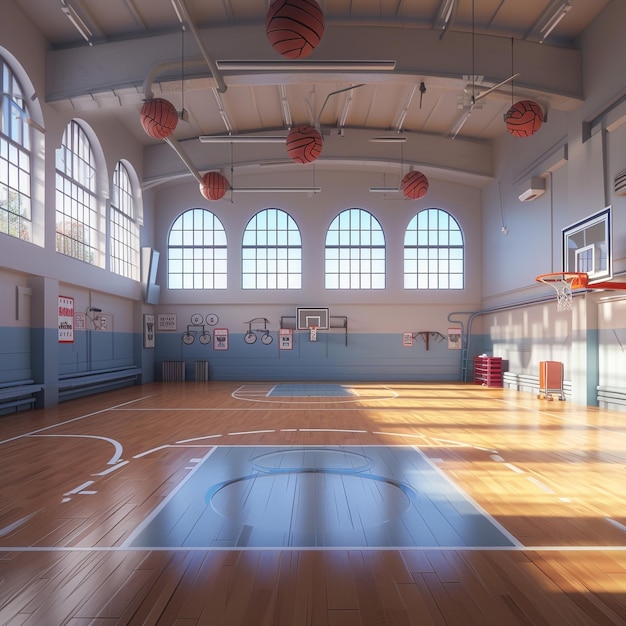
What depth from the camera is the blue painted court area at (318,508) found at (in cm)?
306

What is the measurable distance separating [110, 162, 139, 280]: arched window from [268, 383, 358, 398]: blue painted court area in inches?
204

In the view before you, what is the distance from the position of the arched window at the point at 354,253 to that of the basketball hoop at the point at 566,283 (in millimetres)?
6267

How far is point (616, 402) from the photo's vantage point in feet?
27.7

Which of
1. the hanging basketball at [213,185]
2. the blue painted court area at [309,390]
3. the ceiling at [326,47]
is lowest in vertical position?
the blue painted court area at [309,390]

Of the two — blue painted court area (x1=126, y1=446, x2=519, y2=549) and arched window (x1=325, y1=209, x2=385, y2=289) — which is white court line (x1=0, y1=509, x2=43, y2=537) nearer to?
blue painted court area (x1=126, y1=446, x2=519, y2=549)

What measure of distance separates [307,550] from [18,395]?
7.18 meters

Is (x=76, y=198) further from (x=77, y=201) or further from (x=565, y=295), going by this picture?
(x=565, y=295)

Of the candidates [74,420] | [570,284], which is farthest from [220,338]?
[570,284]

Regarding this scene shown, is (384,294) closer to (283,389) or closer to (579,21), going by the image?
(283,389)

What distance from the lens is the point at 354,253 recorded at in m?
15.0

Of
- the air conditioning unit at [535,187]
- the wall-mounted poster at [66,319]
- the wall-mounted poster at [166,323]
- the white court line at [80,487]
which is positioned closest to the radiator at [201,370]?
the wall-mounted poster at [166,323]

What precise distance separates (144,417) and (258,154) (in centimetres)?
806

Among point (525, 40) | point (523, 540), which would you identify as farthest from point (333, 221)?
point (523, 540)

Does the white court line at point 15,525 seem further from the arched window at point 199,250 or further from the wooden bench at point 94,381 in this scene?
the arched window at point 199,250
